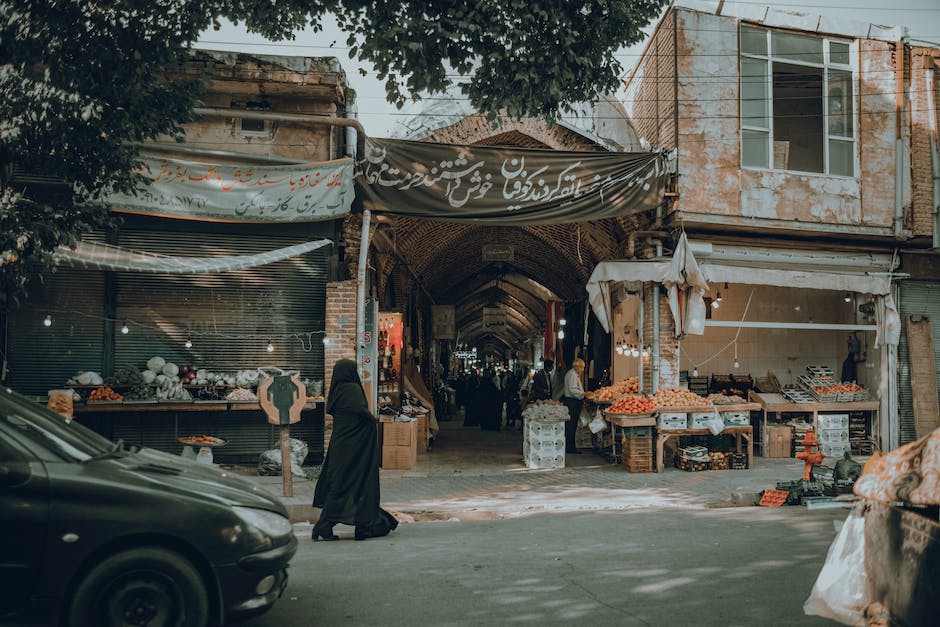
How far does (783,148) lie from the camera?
43.2 feet

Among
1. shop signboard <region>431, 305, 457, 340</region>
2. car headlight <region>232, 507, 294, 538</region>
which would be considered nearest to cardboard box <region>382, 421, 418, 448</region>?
car headlight <region>232, 507, 294, 538</region>

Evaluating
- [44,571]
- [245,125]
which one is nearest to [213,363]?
[245,125]

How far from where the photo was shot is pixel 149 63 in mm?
7055

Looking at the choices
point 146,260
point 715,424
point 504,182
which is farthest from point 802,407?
point 146,260

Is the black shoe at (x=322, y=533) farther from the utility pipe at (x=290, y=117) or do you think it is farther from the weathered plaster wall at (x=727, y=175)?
the weathered plaster wall at (x=727, y=175)

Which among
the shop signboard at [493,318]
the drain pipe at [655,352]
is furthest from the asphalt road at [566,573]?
the shop signboard at [493,318]

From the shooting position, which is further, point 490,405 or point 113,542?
point 490,405

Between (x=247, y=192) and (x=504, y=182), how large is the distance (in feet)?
12.1

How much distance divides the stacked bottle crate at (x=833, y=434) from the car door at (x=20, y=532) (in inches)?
494

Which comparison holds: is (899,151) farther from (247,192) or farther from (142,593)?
(142,593)

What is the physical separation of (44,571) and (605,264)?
31.1 ft

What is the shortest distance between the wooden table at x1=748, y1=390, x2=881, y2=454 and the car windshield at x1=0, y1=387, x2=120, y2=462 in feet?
36.5

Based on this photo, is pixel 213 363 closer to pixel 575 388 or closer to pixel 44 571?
pixel 575 388

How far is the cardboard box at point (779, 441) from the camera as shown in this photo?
1270 centimetres
